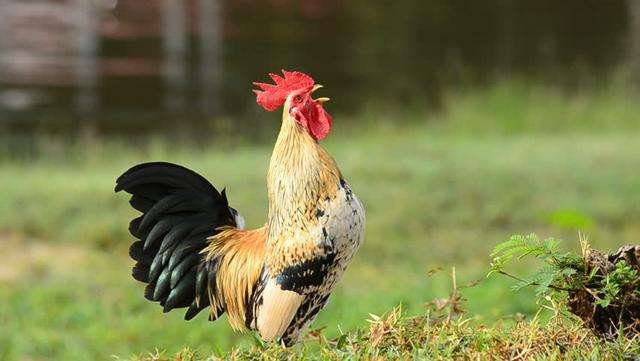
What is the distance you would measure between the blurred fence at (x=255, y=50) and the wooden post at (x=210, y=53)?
1 centimetres

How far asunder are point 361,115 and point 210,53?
1.58 metres

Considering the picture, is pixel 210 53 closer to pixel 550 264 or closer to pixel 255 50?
pixel 255 50

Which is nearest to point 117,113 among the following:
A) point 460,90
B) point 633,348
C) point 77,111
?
point 77,111

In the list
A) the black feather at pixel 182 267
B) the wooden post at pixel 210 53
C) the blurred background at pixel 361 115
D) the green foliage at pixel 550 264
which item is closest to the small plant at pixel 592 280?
the green foliage at pixel 550 264

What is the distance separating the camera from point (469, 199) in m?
7.43

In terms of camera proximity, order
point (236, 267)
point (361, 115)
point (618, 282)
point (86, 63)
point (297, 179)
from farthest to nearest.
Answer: point (361, 115) → point (86, 63) → point (236, 267) → point (297, 179) → point (618, 282)

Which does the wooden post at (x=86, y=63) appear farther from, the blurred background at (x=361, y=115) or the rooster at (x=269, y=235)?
the rooster at (x=269, y=235)

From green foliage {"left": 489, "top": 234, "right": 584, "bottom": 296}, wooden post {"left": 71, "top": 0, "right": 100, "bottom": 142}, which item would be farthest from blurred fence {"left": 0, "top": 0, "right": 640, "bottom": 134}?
green foliage {"left": 489, "top": 234, "right": 584, "bottom": 296}

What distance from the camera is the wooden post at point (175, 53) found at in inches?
441

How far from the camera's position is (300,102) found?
10.7 feet

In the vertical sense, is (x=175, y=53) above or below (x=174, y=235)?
below

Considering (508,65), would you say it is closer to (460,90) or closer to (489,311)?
(460,90)

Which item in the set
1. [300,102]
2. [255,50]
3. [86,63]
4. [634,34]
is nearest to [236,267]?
[300,102]

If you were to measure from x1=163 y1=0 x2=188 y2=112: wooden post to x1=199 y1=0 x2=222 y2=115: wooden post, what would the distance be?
0.58ft
